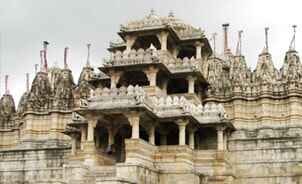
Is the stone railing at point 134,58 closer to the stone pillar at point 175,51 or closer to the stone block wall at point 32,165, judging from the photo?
the stone pillar at point 175,51

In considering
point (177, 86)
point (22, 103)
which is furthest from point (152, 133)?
point (22, 103)

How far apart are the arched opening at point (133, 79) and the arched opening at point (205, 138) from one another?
4.53 metres

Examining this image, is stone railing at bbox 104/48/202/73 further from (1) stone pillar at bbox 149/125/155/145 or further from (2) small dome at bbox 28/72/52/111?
(2) small dome at bbox 28/72/52/111

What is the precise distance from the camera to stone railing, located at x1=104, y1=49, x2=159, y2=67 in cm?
3620

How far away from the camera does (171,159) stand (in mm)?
34219

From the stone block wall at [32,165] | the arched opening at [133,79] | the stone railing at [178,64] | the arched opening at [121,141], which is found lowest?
the stone block wall at [32,165]

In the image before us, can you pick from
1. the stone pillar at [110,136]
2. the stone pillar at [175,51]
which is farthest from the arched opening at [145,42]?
the stone pillar at [110,136]

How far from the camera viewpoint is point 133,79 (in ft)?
130

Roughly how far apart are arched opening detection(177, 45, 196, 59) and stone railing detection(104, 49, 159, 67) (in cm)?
585

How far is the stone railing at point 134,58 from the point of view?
36.2m

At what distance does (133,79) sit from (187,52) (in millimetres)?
5326

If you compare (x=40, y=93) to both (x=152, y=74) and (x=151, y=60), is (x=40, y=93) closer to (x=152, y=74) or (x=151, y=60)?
(x=152, y=74)

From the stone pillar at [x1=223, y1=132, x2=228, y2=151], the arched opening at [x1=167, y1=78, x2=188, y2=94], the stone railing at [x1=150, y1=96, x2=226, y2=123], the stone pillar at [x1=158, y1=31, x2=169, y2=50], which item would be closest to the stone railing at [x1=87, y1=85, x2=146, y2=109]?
the stone railing at [x1=150, y1=96, x2=226, y2=123]

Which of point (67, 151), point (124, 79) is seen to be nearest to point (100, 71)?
point (124, 79)
